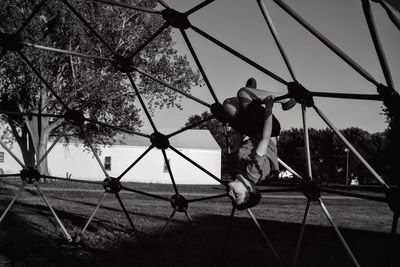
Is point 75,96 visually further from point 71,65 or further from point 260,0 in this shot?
point 260,0

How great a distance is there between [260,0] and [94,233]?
154 inches

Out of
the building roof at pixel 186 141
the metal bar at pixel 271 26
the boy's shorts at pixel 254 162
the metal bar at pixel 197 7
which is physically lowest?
the boy's shorts at pixel 254 162

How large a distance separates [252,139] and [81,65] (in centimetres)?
1857

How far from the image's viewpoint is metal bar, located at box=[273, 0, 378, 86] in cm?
279

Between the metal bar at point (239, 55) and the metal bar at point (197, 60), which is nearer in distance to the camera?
the metal bar at point (239, 55)

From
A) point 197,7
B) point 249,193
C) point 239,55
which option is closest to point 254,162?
point 249,193

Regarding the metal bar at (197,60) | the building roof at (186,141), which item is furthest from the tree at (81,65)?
the metal bar at (197,60)

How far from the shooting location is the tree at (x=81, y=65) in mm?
18359

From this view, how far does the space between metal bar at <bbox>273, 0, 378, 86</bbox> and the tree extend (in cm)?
1529

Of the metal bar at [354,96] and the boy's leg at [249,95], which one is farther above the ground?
the boy's leg at [249,95]

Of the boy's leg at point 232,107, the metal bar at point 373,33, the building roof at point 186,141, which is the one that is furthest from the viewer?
the building roof at point 186,141

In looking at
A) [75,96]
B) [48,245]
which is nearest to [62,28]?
[75,96]

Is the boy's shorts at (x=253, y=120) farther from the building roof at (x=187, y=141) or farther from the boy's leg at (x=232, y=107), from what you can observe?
the building roof at (x=187, y=141)

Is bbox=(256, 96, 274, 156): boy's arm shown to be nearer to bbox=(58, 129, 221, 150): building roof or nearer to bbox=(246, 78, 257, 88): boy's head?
bbox=(246, 78, 257, 88): boy's head
